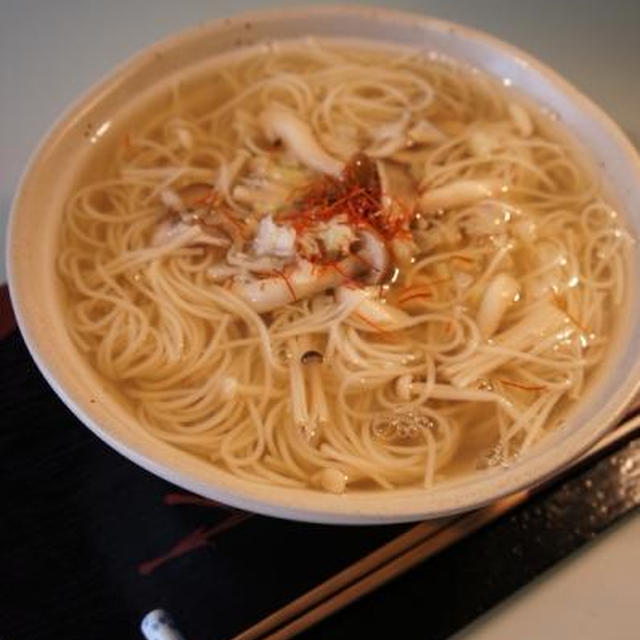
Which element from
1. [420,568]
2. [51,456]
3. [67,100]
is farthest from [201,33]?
[420,568]

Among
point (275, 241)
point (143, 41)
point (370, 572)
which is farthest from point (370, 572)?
point (143, 41)

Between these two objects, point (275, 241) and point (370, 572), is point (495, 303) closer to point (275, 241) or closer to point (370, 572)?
point (275, 241)

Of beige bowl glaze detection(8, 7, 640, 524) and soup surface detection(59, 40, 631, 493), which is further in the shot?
soup surface detection(59, 40, 631, 493)

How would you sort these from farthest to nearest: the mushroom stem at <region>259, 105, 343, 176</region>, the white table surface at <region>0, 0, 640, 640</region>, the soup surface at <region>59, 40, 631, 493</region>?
1. the white table surface at <region>0, 0, 640, 640</region>
2. the mushroom stem at <region>259, 105, 343, 176</region>
3. the soup surface at <region>59, 40, 631, 493</region>

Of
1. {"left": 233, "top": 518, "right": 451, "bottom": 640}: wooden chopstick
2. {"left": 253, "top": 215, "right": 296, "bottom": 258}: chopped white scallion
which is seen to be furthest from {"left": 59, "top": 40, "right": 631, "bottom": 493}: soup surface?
{"left": 233, "top": 518, "right": 451, "bottom": 640}: wooden chopstick

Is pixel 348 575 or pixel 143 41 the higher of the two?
pixel 143 41

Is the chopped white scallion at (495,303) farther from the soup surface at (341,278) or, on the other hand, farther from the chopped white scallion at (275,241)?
the chopped white scallion at (275,241)

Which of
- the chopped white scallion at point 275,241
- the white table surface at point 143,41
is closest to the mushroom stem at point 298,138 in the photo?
the chopped white scallion at point 275,241

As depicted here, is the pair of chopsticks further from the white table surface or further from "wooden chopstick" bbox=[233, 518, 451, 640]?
the white table surface
